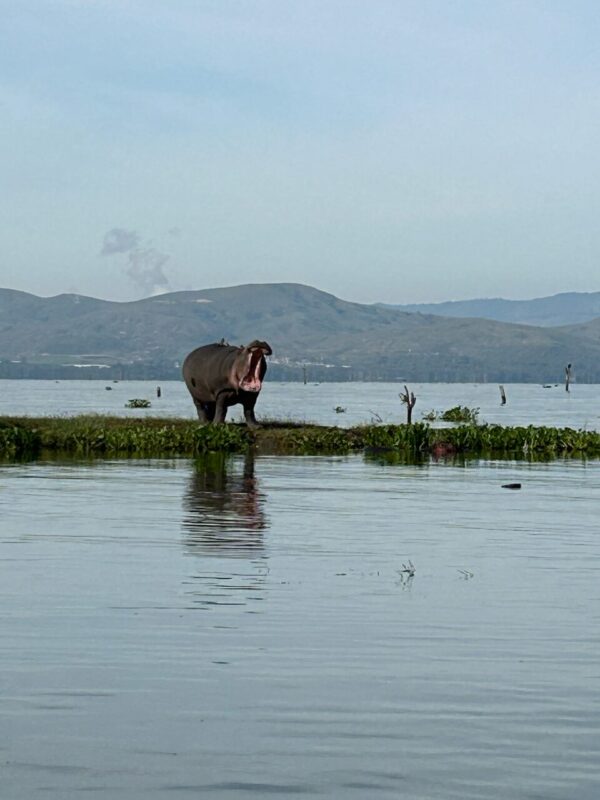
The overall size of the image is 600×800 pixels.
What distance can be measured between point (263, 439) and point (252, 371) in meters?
2.33

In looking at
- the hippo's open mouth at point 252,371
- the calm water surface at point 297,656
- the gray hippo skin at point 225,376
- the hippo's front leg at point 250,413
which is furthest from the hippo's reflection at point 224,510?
the hippo's front leg at point 250,413

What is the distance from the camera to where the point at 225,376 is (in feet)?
164

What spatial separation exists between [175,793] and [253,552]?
12.6 metres

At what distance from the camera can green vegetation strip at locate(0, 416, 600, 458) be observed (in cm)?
4834

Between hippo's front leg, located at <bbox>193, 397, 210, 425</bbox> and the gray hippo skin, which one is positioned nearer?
the gray hippo skin


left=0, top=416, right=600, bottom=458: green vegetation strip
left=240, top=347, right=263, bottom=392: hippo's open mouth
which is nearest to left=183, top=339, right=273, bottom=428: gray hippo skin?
left=240, top=347, right=263, bottom=392: hippo's open mouth

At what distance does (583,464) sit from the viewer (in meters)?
47.2

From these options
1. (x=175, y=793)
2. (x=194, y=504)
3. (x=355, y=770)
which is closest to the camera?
(x=175, y=793)

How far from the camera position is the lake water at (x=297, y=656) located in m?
9.83

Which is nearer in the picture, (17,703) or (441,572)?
(17,703)

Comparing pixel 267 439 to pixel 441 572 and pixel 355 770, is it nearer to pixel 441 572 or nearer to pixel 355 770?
pixel 441 572

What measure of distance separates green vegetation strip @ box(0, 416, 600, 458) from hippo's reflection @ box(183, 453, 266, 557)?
210 inches

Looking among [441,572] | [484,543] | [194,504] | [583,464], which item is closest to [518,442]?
[583,464]

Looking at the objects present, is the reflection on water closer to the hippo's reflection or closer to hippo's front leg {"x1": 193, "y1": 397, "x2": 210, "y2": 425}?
the hippo's reflection
